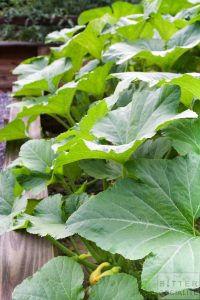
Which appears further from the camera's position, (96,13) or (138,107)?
(96,13)

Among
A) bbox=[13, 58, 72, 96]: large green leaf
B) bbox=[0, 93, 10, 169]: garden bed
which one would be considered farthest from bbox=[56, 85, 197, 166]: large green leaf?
bbox=[0, 93, 10, 169]: garden bed

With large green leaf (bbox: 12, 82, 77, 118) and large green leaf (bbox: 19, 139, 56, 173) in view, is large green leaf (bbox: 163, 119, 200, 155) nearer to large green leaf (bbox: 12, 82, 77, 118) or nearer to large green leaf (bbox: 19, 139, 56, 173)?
large green leaf (bbox: 19, 139, 56, 173)

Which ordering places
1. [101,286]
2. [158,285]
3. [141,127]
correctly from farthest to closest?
[141,127]
[101,286]
[158,285]

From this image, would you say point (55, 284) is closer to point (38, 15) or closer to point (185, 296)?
point (185, 296)

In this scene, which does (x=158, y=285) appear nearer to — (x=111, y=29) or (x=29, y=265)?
(x=29, y=265)

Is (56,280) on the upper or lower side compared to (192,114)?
lower

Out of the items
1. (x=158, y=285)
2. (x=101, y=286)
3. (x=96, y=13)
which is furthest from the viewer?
(x=96, y=13)

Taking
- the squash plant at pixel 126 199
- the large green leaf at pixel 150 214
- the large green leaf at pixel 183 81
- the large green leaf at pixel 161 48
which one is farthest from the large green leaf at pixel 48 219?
the large green leaf at pixel 161 48

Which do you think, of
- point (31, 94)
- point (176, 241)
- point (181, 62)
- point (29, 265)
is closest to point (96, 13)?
point (31, 94)

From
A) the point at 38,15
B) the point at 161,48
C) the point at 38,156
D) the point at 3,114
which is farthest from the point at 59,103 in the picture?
the point at 38,15
